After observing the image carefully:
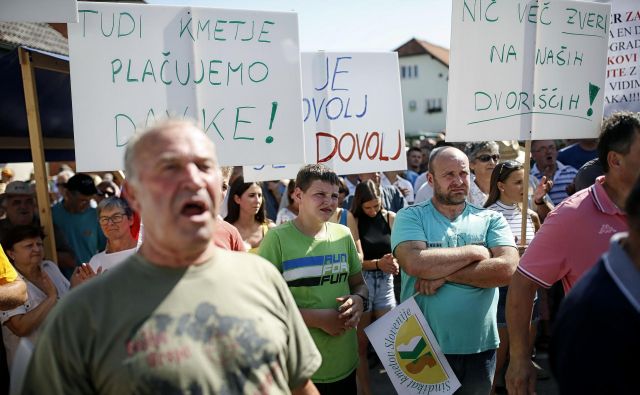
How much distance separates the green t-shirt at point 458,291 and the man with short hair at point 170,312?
1.62 metres

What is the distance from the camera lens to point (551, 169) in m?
6.60

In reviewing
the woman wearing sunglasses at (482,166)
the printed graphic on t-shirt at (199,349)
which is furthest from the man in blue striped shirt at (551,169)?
the printed graphic on t-shirt at (199,349)

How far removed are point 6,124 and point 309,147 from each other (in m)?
3.50

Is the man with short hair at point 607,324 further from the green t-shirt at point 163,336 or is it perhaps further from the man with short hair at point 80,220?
the man with short hair at point 80,220

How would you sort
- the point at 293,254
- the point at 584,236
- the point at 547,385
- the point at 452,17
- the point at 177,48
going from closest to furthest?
the point at 584,236, the point at 293,254, the point at 177,48, the point at 452,17, the point at 547,385

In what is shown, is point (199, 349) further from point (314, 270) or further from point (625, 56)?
point (625, 56)

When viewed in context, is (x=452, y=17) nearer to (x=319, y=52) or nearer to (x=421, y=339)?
(x=319, y=52)

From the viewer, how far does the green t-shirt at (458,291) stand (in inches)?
122

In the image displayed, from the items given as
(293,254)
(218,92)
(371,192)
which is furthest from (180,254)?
(371,192)

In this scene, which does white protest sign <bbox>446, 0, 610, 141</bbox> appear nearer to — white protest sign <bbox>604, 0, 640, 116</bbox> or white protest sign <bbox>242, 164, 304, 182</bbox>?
white protest sign <bbox>604, 0, 640, 116</bbox>

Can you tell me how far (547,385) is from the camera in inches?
190

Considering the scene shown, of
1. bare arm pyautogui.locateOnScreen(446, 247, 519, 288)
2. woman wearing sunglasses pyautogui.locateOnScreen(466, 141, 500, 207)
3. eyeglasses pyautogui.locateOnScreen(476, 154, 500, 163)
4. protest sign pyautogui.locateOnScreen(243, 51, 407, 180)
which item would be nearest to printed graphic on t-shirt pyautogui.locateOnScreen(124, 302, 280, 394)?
bare arm pyautogui.locateOnScreen(446, 247, 519, 288)

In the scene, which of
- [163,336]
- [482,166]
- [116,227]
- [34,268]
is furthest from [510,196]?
[163,336]

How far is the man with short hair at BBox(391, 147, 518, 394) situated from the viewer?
3.06 m
